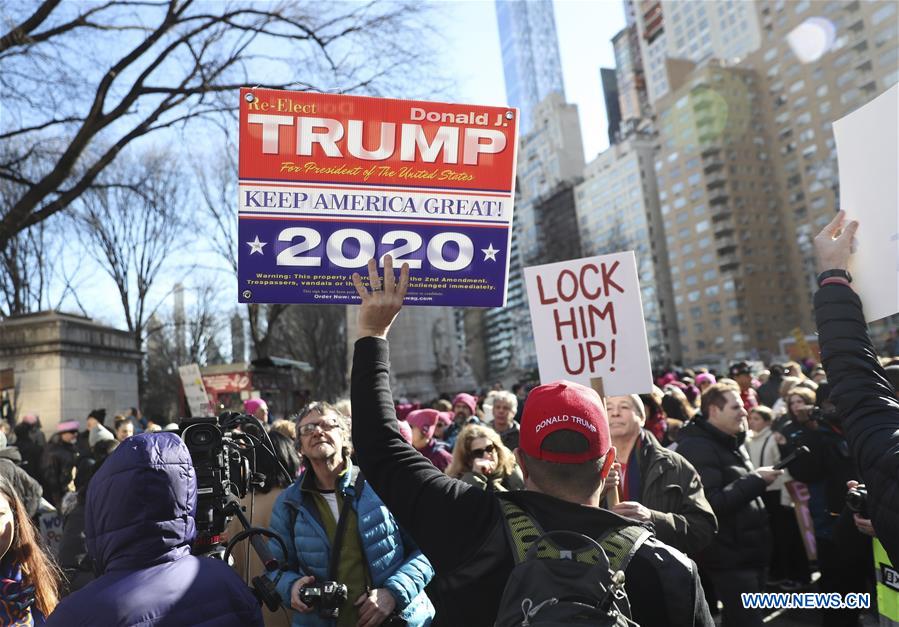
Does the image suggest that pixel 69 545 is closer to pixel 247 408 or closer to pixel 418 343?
pixel 247 408

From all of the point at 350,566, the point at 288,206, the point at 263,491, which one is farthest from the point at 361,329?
the point at 263,491

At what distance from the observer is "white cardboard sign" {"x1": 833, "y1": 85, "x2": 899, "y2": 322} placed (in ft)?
7.57

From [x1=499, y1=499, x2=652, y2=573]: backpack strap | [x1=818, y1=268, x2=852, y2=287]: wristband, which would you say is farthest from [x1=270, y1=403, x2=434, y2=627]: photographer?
[x1=818, y1=268, x2=852, y2=287]: wristband

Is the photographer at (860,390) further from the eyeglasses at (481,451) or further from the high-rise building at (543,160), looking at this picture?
the high-rise building at (543,160)

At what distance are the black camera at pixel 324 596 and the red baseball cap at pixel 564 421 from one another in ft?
4.43

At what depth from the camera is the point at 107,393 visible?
52.7 feet

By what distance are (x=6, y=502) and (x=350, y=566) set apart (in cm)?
145

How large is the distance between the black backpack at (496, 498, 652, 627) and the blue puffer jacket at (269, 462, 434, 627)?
1.72 meters

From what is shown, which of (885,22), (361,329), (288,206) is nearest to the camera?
(361,329)

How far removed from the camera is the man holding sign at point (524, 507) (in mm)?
1698

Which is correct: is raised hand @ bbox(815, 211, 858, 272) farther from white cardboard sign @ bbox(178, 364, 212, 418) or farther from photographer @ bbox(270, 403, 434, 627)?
white cardboard sign @ bbox(178, 364, 212, 418)

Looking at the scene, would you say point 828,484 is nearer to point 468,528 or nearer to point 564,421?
point 564,421

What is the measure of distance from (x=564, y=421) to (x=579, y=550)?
36 centimetres

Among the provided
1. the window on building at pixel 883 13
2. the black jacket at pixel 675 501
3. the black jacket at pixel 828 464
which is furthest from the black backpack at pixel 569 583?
the window on building at pixel 883 13
